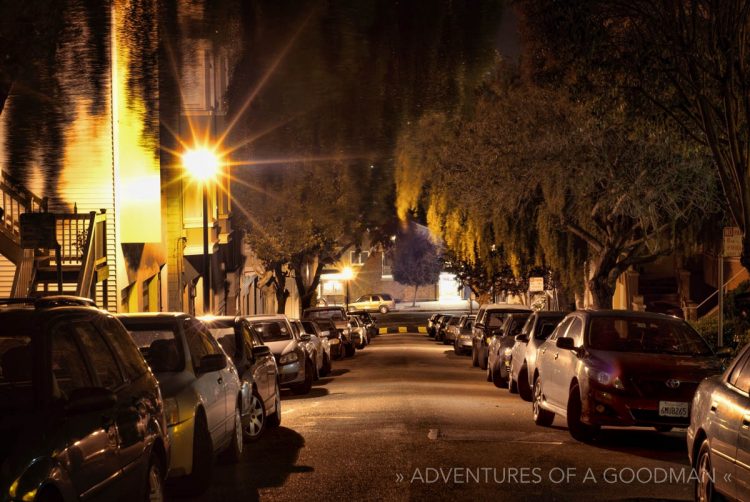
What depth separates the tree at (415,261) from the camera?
111188 mm

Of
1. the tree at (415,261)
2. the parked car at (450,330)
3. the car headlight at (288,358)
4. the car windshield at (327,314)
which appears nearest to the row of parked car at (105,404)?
the car headlight at (288,358)

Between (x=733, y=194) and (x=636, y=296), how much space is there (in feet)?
78.9

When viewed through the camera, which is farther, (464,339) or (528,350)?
(464,339)

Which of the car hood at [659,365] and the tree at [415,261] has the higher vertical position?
the tree at [415,261]

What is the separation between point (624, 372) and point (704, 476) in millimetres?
4956

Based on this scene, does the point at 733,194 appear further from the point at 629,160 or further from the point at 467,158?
the point at 467,158

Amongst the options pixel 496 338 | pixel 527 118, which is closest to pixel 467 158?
pixel 527 118

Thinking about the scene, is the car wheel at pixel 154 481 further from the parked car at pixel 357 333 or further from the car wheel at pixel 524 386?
the parked car at pixel 357 333

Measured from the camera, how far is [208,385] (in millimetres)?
11367

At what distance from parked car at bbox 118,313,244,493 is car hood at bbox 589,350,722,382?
4.43 meters

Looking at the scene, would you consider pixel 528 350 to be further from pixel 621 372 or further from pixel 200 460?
pixel 200 460

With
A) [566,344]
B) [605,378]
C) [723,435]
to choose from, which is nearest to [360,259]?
[566,344]

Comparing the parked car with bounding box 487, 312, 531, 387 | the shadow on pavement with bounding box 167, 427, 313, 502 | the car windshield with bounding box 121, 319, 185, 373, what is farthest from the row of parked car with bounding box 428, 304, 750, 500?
the parked car with bounding box 487, 312, 531, 387

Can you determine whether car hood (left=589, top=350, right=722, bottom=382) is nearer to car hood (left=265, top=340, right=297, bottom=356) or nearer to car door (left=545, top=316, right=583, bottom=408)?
car door (left=545, top=316, right=583, bottom=408)
